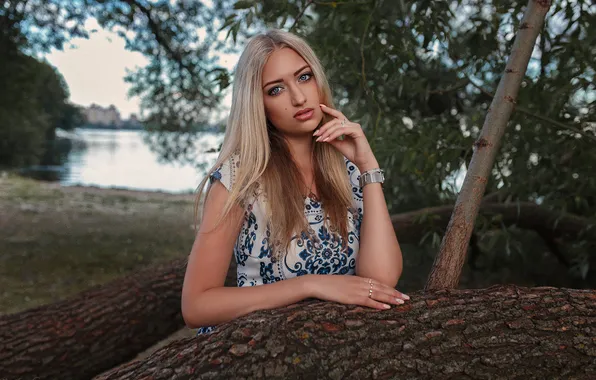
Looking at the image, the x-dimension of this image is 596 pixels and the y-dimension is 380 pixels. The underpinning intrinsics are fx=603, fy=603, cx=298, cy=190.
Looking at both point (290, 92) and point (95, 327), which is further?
point (95, 327)

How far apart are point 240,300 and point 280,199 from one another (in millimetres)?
446

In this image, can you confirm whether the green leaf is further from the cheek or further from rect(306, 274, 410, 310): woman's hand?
rect(306, 274, 410, 310): woman's hand

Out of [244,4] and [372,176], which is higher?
[244,4]

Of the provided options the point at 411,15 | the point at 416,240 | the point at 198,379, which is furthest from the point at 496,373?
the point at 416,240

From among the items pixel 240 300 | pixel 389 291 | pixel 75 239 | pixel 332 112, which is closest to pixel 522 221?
pixel 332 112

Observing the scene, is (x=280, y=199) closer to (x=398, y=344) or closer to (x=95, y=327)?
(x=398, y=344)

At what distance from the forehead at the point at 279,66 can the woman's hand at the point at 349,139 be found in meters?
0.18

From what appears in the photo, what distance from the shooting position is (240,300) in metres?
1.93

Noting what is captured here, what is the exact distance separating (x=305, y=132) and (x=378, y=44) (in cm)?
101

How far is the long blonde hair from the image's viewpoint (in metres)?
2.16

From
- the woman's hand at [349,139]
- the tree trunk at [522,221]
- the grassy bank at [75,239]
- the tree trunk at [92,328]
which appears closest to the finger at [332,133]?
the woman's hand at [349,139]

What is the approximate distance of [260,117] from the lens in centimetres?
218

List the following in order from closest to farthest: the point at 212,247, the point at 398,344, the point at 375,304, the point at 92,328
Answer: the point at 398,344 → the point at 375,304 → the point at 212,247 → the point at 92,328

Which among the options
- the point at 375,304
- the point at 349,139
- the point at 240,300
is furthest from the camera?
the point at 349,139
